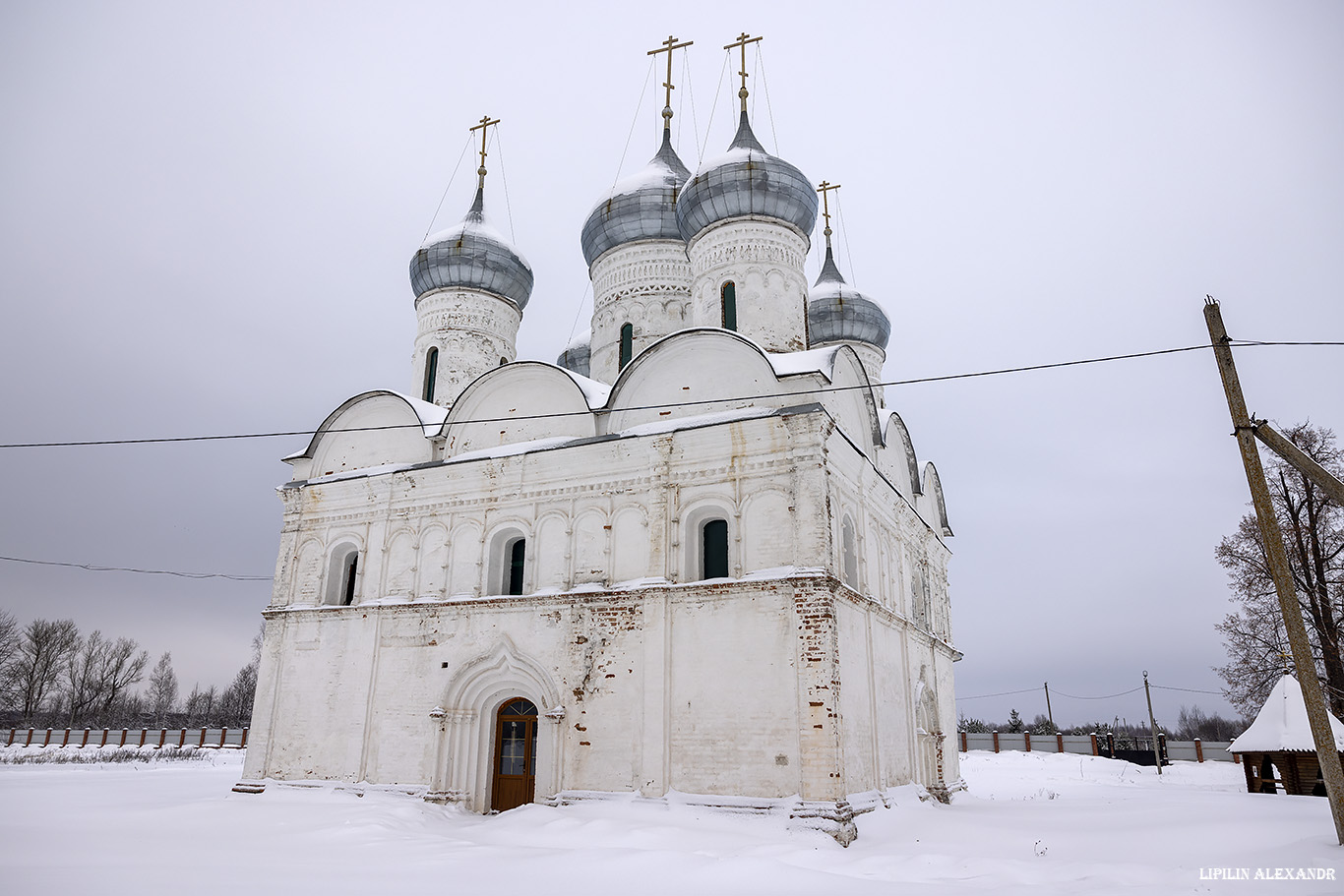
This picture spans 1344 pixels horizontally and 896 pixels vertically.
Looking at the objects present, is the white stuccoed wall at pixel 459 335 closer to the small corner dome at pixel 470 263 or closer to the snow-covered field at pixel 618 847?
the small corner dome at pixel 470 263

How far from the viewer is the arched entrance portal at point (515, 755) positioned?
11.8 m

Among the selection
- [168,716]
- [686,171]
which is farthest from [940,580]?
[168,716]

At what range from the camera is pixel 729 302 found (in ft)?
46.6

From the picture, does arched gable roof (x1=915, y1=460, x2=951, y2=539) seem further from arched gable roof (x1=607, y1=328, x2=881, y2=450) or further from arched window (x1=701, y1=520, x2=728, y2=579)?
arched window (x1=701, y1=520, x2=728, y2=579)

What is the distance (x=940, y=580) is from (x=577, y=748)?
10299 mm

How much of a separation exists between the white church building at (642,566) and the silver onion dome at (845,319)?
13.6 feet

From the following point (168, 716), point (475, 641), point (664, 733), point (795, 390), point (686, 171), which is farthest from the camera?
point (168, 716)

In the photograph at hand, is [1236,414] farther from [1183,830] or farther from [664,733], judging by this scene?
[664,733]

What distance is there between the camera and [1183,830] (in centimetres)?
941

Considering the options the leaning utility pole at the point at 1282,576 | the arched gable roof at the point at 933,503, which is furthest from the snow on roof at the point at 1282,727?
the leaning utility pole at the point at 1282,576

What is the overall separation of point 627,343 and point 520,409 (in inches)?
135

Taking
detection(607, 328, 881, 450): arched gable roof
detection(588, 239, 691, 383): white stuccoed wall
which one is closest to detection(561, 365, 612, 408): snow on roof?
detection(607, 328, 881, 450): arched gable roof

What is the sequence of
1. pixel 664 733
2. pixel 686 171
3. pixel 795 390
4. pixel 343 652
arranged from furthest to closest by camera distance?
pixel 686 171, pixel 343 652, pixel 795 390, pixel 664 733

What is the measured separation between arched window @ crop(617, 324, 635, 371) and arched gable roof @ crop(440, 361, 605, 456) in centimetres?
242
